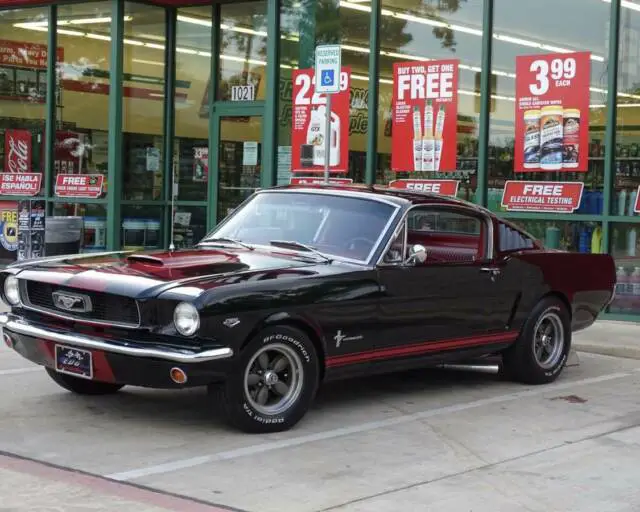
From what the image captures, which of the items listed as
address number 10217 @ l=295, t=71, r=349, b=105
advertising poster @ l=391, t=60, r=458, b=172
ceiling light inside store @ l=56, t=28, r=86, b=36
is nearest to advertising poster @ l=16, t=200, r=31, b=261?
ceiling light inside store @ l=56, t=28, r=86, b=36

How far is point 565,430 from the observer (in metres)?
7.00

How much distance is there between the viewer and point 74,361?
21.3 ft

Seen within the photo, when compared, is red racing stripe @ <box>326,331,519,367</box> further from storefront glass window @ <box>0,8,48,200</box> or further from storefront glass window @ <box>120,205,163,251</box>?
storefront glass window @ <box>0,8,48,200</box>

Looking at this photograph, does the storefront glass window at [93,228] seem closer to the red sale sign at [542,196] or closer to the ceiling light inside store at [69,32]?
the ceiling light inside store at [69,32]

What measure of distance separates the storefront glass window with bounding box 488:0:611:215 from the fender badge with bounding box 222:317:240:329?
297 inches

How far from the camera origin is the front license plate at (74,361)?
6426 millimetres

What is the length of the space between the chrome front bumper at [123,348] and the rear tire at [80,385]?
0.75 meters

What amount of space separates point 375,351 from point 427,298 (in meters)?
0.65

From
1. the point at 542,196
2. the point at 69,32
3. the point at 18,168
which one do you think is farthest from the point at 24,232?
the point at 542,196

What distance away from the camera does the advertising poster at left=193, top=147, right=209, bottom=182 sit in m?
16.6

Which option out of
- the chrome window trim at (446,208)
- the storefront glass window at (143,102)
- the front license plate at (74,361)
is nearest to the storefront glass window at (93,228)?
the storefront glass window at (143,102)

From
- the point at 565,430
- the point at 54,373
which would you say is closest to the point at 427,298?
the point at 565,430

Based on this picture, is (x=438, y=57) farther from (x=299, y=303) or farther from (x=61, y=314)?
(x=61, y=314)

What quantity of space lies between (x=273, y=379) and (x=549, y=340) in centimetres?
321
